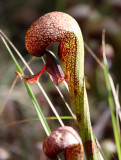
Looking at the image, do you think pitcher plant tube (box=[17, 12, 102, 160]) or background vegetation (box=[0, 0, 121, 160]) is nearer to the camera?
pitcher plant tube (box=[17, 12, 102, 160])

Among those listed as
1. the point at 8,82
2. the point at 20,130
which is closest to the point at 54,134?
the point at 20,130

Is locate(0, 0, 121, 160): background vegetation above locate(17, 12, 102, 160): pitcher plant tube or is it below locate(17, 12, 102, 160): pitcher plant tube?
below

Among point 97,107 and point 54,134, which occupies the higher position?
point 54,134

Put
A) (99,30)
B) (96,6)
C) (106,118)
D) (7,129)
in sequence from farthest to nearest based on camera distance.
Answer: (96,6)
(99,30)
(7,129)
(106,118)

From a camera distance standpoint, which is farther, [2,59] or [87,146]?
[2,59]

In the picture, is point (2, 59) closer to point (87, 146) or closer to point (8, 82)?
point (8, 82)

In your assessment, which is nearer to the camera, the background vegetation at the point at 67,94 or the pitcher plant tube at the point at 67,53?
the pitcher plant tube at the point at 67,53

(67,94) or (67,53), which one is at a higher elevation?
(67,53)

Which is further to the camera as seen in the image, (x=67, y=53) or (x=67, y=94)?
(x=67, y=94)

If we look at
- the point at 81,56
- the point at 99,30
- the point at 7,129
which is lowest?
the point at 7,129

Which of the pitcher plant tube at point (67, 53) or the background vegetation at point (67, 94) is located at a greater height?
the pitcher plant tube at point (67, 53)

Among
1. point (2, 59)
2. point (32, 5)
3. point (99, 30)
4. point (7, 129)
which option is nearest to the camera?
point (7, 129)
